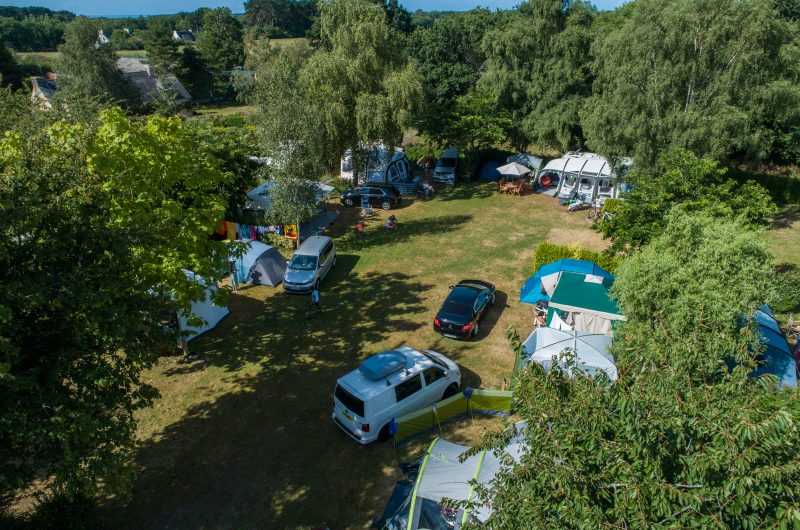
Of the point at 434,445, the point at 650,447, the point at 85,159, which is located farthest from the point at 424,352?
the point at 85,159

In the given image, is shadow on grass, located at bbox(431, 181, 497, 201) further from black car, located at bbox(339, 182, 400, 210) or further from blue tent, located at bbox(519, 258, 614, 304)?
blue tent, located at bbox(519, 258, 614, 304)

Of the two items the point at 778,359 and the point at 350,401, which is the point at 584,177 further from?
the point at 350,401

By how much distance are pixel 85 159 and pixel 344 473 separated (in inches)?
366

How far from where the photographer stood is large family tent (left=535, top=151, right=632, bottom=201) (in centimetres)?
2695

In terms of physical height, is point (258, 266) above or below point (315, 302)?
above

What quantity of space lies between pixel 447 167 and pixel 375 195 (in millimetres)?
7800

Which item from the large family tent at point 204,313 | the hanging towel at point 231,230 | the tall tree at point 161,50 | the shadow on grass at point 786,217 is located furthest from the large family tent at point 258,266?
the tall tree at point 161,50

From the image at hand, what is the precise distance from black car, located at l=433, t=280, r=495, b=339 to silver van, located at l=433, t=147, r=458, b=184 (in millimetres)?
17262

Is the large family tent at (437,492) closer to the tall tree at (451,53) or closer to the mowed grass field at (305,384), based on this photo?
the mowed grass field at (305,384)

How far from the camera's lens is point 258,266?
18500 millimetres

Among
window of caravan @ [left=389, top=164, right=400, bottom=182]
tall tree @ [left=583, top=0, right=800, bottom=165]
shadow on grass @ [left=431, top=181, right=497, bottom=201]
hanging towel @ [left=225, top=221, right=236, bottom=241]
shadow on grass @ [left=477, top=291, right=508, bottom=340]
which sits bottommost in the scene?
shadow on grass @ [left=477, top=291, right=508, bottom=340]

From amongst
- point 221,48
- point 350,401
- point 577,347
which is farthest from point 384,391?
point 221,48

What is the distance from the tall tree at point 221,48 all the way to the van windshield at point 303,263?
188 feet

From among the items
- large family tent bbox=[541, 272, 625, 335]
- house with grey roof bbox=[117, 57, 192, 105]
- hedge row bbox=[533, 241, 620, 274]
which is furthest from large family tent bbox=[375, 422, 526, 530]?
house with grey roof bbox=[117, 57, 192, 105]
